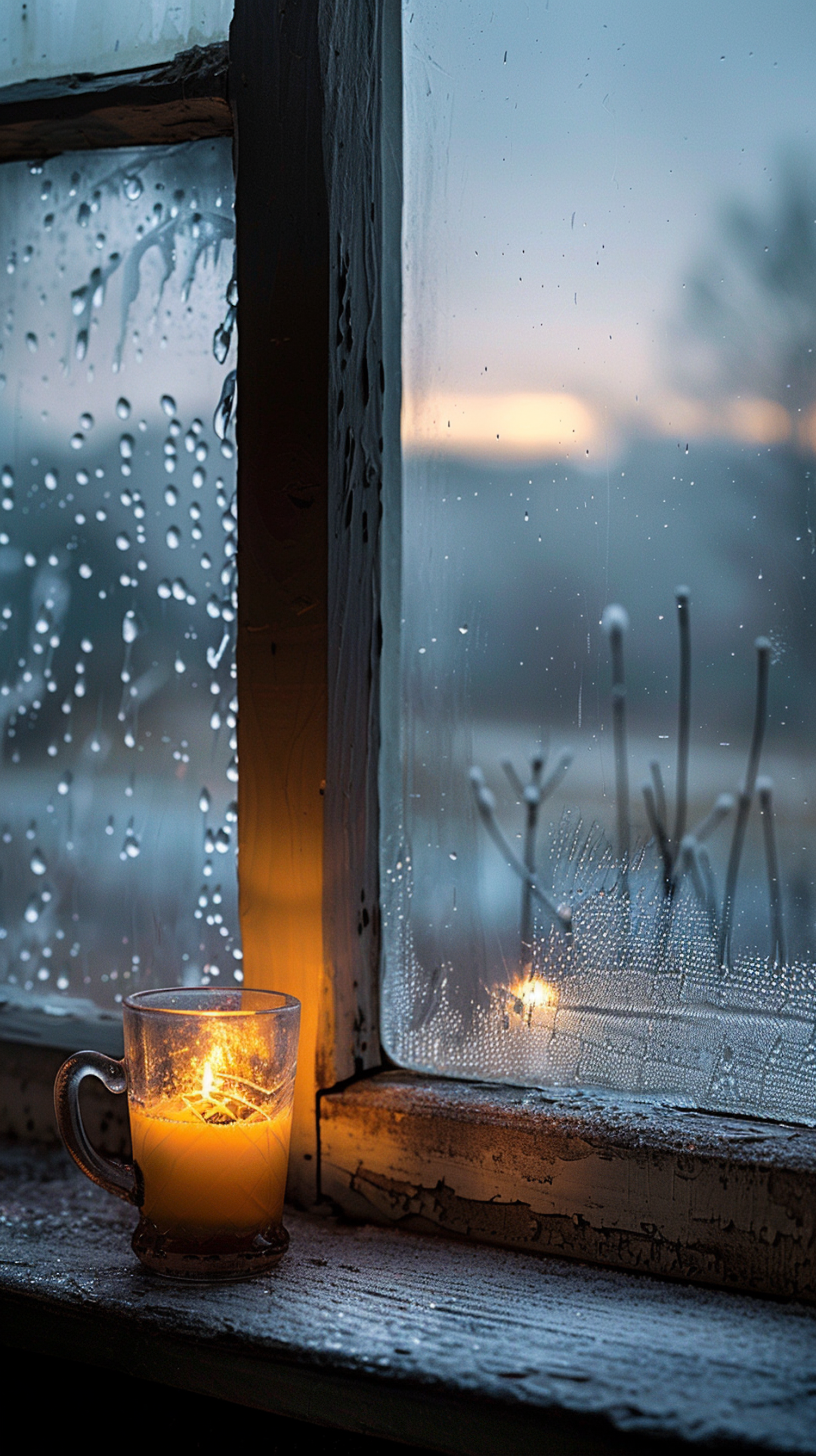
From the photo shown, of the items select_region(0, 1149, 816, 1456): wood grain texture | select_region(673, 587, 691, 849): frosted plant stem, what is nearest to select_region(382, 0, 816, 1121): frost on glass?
select_region(673, 587, 691, 849): frosted plant stem

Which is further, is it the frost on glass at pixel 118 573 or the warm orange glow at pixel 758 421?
the frost on glass at pixel 118 573

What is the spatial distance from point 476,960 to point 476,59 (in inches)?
26.7

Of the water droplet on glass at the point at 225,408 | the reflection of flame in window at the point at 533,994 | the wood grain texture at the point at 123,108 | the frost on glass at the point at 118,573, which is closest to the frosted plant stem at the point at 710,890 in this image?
the reflection of flame in window at the point at 533,994

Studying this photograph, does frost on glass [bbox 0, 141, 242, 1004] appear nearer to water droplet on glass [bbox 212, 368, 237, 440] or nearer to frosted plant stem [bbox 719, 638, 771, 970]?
water droplet on glass [bbox 212, 368, 237, 440]

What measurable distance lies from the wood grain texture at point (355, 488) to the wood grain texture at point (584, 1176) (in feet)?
0.22

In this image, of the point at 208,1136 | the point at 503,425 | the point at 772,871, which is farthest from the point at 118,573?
the point at 772,871

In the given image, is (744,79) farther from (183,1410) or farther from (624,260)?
(183,1410)

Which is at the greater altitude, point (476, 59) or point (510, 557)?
point (476, 59)

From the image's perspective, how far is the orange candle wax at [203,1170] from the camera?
0.79m

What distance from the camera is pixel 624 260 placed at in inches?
32.9

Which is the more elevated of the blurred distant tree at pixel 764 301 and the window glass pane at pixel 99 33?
the window glass pane at pixel 99 33

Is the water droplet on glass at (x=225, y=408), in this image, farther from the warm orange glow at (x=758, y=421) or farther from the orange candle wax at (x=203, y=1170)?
the orange candle wax at (x=203, y=1170)

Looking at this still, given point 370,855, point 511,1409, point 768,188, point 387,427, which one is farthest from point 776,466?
point 511,1409

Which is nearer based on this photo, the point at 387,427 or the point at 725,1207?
the point at 725,1207
